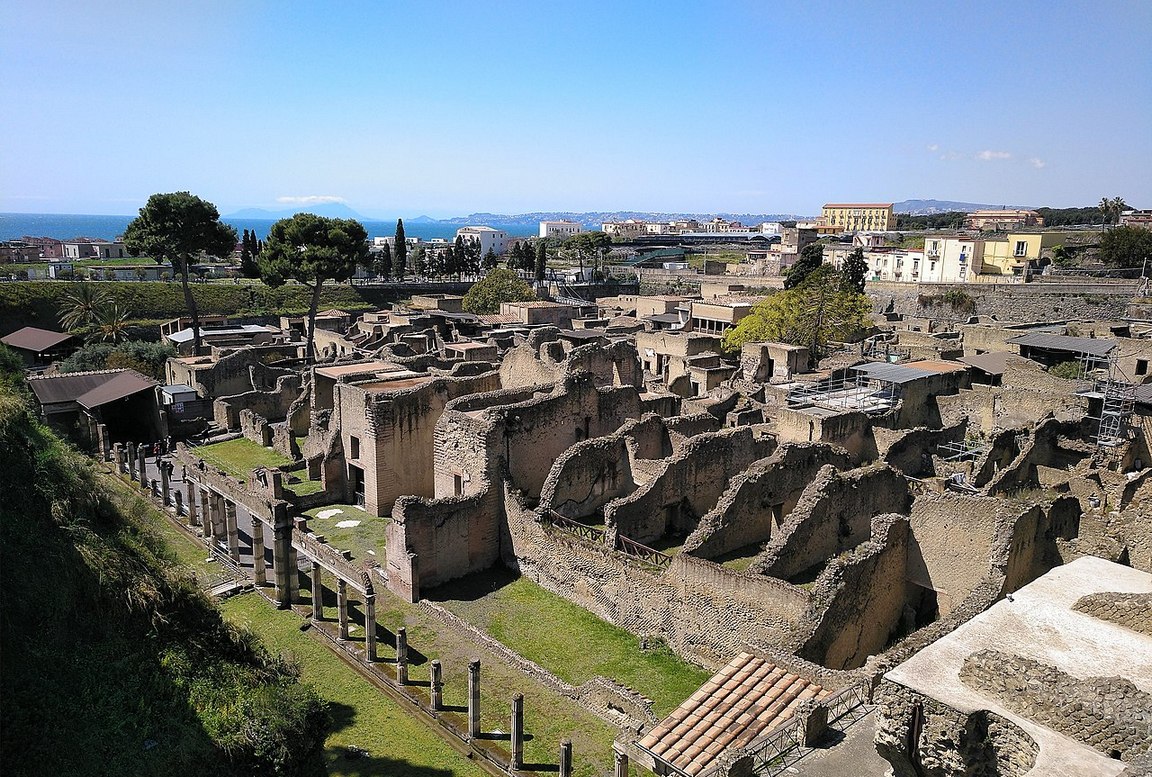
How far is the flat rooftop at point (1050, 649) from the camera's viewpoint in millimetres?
8000

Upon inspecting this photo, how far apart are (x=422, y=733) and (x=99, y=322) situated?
4760 centimetres

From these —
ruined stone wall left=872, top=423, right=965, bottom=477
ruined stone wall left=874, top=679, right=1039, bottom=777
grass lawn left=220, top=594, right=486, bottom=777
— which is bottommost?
grass lawn left=220, top=594, right=486, bottom=777

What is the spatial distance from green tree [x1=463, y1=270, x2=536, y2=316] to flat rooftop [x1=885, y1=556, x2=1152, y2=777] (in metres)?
55.8

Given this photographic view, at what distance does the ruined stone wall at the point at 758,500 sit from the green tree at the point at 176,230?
128ft

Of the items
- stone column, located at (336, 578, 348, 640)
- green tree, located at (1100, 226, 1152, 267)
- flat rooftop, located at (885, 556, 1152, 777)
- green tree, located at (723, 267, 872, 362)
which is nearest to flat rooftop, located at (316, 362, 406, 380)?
stone column, located at (336, 578, 348, 640)

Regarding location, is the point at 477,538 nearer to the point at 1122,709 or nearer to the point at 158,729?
the point at 158,729

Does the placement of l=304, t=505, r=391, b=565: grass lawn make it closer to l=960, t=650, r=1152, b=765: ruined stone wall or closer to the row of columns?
the row of columns

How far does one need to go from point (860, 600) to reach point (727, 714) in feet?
13.9

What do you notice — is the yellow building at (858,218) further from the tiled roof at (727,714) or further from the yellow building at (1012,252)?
the tiled roof at (727,714)

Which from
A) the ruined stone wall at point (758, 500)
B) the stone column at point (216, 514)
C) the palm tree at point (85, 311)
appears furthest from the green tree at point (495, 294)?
the ruined stone wall at point (758, 500)

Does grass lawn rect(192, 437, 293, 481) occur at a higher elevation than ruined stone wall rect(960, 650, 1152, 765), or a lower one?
lower

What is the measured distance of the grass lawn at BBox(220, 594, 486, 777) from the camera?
40.8ft

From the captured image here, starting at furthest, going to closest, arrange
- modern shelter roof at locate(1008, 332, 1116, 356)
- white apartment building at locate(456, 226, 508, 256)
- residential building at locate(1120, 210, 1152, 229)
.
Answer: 1. white apartment building at locate(456, 226, 508, 256)
2. residential building at locate(1120, 210, 1152, 229)
3. modern shelter roof at locate(1008, 332, 1116, 356)

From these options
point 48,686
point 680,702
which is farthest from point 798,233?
point 48,686
